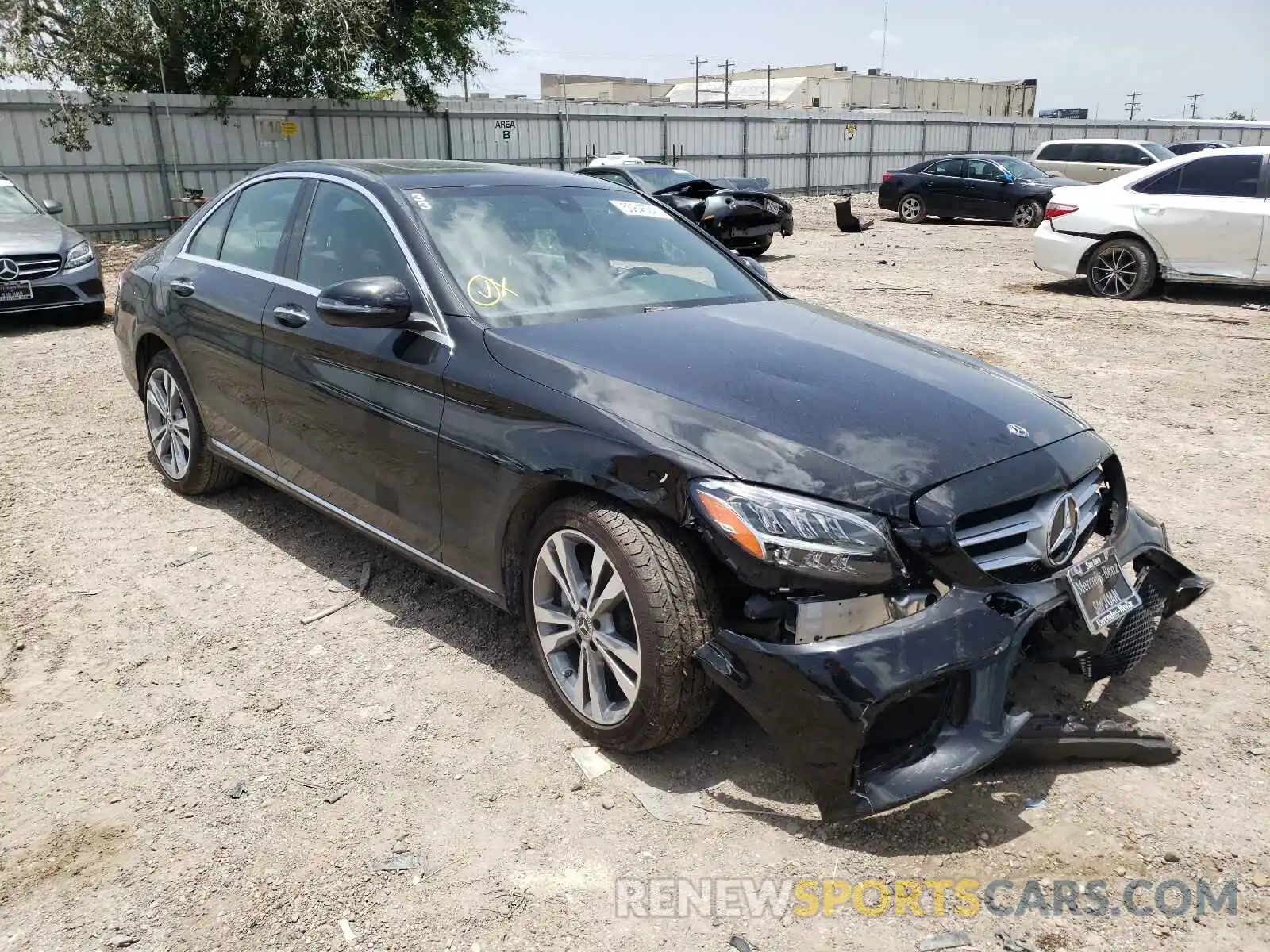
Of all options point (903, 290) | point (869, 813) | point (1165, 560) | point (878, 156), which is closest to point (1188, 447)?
point (1165, 560)

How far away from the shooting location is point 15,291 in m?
9.55

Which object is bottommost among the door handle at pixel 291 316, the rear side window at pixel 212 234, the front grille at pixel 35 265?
the front grille at pixel 35 265

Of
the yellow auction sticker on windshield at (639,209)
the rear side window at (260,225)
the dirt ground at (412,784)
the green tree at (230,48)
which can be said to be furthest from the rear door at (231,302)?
the green tree at (230,48)

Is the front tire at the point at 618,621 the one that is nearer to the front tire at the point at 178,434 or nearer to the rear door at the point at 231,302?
the rear door at the point at 231,302

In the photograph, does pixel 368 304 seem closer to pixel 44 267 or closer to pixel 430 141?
pixel 44 267

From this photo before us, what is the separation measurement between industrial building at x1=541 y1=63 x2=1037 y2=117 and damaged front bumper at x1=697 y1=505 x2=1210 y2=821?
5713cm

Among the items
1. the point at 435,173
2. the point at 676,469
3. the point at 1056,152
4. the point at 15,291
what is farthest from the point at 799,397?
the point at 1056,152

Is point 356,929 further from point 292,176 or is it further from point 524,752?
point 292,176

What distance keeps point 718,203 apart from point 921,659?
43.2 ft

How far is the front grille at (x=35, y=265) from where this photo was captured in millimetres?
9570

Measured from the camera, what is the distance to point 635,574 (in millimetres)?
2701

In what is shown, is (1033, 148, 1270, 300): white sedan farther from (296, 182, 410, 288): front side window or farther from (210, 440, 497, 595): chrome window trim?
(210, 440, 497, 595): chrome window trim

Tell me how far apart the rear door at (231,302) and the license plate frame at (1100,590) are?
3137mm

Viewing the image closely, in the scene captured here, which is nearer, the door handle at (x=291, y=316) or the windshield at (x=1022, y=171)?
the door handle at (x=291, y=316)
